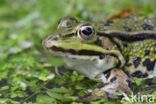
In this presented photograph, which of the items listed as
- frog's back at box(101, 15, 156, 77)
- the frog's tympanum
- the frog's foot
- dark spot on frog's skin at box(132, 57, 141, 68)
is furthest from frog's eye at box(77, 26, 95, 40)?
dark spot on frog's skin at box(132, 57, 141, 68)

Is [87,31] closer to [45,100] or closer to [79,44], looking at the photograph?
[79,44]

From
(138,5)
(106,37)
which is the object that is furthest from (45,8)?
(106,37)

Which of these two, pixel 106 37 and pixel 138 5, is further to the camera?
pixel 138 5

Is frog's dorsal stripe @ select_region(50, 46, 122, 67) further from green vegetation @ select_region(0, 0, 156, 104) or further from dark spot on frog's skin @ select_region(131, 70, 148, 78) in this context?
green vegetation @ select_region(0, 0, 156, 104)

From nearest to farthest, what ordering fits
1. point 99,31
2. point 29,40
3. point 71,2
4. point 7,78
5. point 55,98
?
point 55,98
point 99,31
point 7,78
point 29,40
point 71,2

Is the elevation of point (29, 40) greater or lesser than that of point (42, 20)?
lesser

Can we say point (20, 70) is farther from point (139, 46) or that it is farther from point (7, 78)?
point (139, 46)

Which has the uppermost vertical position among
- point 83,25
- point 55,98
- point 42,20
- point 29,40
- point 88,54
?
point 42,20

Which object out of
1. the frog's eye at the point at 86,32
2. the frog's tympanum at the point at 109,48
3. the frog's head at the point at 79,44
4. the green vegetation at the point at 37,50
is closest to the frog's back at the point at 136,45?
the frog's tympanum at the point at 109,48
